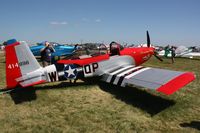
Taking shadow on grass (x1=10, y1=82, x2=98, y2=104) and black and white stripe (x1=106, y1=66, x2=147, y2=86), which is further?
black and white stripe (x1=106, y1=66, x2=147, y2=86)

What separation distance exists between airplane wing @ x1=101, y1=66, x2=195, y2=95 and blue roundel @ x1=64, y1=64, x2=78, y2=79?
1234 mm

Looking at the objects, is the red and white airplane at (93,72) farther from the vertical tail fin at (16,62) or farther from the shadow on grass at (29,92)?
the shadow on grass at (29,92)

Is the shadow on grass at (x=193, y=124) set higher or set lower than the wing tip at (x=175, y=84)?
lower

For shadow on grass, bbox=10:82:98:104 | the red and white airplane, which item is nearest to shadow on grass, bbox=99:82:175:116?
the red and white airplane

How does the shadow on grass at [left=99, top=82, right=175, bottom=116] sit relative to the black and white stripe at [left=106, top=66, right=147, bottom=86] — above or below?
below

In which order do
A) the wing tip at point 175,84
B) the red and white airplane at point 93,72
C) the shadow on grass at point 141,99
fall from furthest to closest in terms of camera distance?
the red and white airplane at point 93,72 → the shadow on grass at point 141,99 → the wing tip at point 175,84

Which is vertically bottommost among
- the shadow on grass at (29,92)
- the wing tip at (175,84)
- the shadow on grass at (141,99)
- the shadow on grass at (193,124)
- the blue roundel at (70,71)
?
the shadow on grass at (193,124)

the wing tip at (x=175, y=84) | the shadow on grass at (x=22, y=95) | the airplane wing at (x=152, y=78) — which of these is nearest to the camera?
the wing tip at (x=175, y=84)

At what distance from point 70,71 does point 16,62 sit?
2074 millimetres

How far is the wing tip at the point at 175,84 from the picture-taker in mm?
6488

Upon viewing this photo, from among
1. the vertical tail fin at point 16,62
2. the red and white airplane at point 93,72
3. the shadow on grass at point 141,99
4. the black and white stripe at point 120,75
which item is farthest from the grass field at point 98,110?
the vertical tail fin at point 16,62

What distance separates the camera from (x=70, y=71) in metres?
9.05

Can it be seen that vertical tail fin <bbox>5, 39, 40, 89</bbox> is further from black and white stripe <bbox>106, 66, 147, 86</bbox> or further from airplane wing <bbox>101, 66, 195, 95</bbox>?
airplane wing <bbox>101, 66, 195, 95</bbox>

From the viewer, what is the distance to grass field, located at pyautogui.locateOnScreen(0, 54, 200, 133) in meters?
5.59
